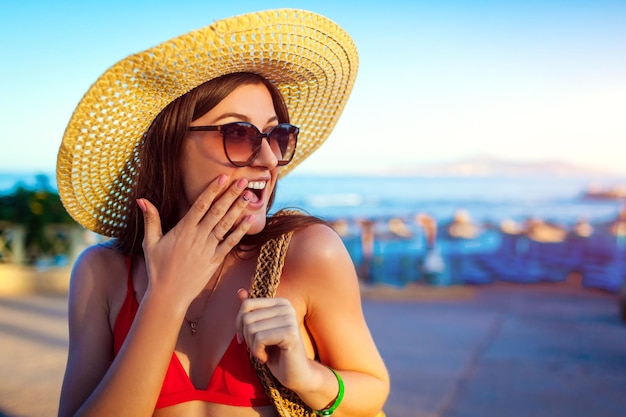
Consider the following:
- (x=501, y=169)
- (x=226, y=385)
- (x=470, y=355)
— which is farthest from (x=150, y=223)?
(x=501, y=169)

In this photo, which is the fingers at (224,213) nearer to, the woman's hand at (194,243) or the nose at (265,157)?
the woman's hand at (194,243)

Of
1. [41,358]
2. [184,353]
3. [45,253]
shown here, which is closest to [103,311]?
[184,353]

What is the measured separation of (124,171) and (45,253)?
821 cm

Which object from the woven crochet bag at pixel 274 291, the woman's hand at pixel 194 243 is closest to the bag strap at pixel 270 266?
the woven crochet bag at pixel 274 291

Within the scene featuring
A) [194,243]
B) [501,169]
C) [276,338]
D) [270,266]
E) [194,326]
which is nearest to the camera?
[276,338]

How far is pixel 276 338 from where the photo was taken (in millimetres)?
1254

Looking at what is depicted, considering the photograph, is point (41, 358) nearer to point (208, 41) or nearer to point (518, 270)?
point (208, 41)

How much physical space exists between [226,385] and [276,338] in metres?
0.34

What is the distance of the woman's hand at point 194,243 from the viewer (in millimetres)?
1448

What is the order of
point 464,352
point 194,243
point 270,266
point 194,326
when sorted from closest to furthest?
point 194,243
point 270,266
point 194,326
point 464,352

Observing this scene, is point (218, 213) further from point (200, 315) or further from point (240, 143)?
point (200, 315)

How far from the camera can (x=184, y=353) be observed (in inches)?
63.8

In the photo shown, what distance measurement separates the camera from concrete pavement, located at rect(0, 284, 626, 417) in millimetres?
3906

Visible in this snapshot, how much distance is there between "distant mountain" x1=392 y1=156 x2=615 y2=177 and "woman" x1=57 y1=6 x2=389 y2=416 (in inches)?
2756
